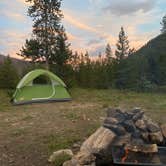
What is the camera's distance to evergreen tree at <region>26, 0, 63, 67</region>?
1981 centimetres

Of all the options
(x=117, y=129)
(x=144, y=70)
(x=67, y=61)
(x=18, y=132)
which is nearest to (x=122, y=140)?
(x=117, y=129)

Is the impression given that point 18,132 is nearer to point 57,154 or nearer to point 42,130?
point 42,130

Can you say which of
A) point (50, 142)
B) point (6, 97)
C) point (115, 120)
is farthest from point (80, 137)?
point (6, 97)

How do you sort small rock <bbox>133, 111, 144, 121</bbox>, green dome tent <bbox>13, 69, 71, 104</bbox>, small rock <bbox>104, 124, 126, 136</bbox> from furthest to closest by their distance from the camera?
1. green dome tent <bbox>13, 69, 71, 104</bbox>
2. small rock <bbox>133, 111, 144, 121</bbox>
3. small rock <bbox>104, 124, 126, 136</bbox>

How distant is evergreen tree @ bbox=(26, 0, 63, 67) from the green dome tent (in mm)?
7242

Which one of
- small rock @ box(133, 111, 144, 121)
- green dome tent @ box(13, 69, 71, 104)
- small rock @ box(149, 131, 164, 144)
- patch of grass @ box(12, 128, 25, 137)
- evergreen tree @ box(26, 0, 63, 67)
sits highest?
evergreen tree @ box(26, 0, 63, 67)

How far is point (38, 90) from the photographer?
482 inches

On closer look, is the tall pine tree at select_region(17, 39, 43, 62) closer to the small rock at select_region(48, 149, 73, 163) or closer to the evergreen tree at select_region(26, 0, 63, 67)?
the evergreen tree at select_region(26, 0, 63, 67)

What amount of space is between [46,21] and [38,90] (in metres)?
8.67

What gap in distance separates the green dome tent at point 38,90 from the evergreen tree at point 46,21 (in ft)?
23.8

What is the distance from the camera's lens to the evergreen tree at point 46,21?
19.8 meters

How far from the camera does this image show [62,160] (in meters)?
4.77

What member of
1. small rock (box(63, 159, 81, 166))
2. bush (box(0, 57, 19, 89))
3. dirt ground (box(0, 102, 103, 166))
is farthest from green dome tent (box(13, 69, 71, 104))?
small rock (box(63, 159, 81, 166))

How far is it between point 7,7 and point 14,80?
11.5 ft
